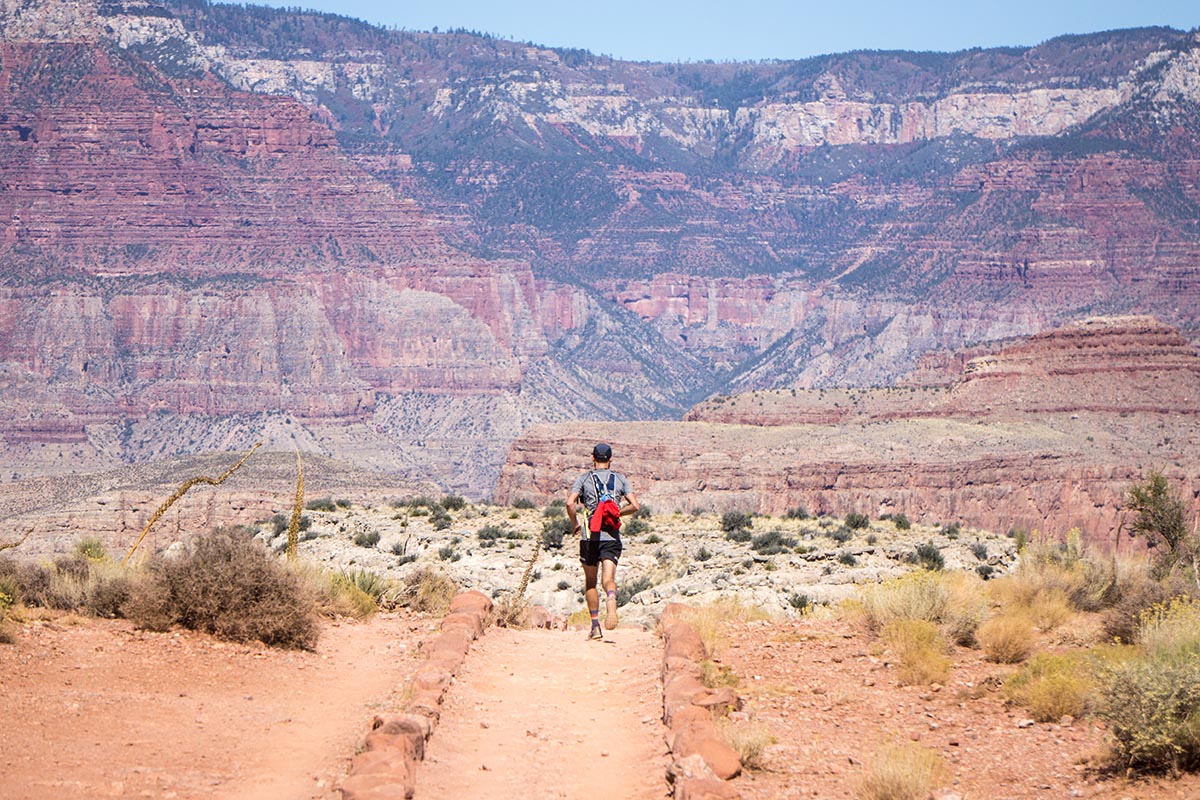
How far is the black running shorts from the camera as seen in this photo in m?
24.4

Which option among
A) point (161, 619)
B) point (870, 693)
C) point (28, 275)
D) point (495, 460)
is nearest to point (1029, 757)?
point (870, 693)

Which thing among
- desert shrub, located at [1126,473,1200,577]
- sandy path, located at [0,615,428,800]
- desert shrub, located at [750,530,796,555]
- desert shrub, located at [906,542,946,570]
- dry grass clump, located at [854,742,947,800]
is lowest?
desert shrub, located at [750,530,796,555]

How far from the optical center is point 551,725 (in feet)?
64.4

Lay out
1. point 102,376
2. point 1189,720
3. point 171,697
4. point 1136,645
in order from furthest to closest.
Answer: point 102,376
point 1136,645
point 171,697
point 1189,720

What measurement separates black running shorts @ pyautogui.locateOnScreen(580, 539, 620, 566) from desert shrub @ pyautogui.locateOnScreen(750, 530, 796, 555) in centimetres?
1787

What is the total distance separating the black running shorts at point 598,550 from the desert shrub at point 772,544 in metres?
17.9

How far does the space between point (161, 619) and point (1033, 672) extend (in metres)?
8.45

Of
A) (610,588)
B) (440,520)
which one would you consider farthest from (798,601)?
(440,520)

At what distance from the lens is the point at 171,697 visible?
1983cm

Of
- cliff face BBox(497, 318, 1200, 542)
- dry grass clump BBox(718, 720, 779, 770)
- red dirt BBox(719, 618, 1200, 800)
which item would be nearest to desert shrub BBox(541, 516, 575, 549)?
red dirt BBox(719, 618, 1200, 800)

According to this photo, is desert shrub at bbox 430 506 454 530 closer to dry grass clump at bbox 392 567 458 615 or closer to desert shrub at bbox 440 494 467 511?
desert shrub at bbox 440 494 467 511

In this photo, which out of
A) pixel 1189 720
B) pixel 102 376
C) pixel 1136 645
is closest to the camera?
pixel 1189 720

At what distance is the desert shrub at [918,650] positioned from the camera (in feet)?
70.0

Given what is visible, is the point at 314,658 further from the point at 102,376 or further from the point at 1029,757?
the point at 102,376
